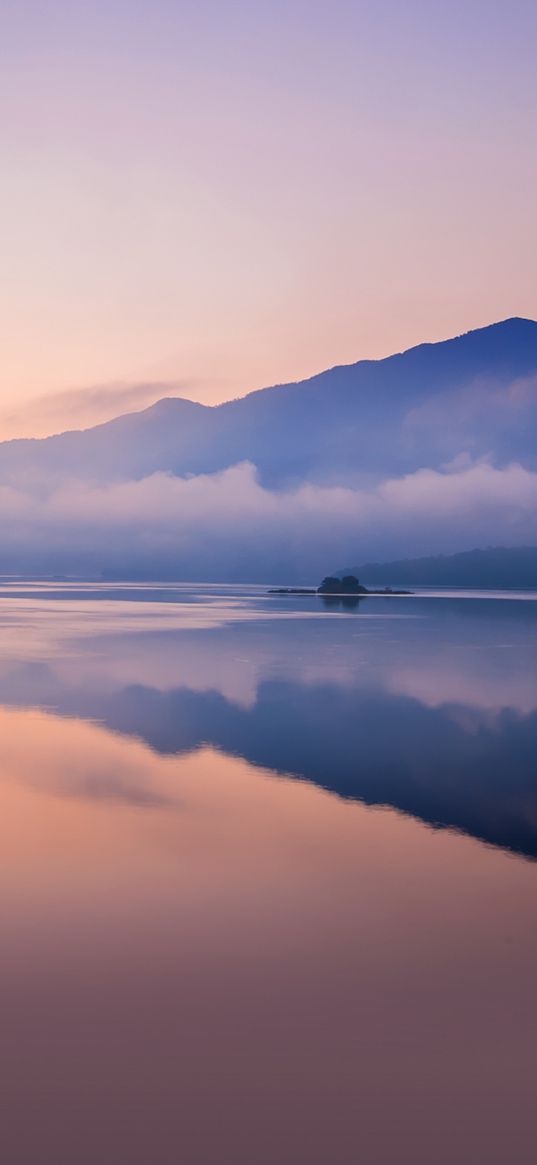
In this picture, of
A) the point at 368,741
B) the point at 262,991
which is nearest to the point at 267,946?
the point at 262,991

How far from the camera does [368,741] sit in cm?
2444

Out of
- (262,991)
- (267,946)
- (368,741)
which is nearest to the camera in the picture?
(262,991)

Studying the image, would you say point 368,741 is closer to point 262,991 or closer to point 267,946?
point 267,946

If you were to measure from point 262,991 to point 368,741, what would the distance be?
15.5 meters

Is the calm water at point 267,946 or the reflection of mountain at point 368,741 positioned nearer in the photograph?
the calm water at point 267,946

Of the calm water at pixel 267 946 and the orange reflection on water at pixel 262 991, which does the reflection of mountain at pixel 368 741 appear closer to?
the calm water at pixel 267 946

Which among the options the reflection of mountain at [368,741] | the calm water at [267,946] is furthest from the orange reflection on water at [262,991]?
the reflection of mountain at [368,741]

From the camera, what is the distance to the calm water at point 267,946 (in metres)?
7.14

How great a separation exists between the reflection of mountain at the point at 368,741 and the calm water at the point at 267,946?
0.40ft

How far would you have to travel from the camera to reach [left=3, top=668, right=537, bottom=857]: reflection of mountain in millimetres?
17422

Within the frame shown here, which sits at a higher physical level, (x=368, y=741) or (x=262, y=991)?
(x=262, y=991)

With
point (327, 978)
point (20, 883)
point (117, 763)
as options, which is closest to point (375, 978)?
point (327, 978)

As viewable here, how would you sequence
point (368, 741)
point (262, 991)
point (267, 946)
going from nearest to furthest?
1. point (262, 991)
2. point (267, 946)
3. point (368, 741)

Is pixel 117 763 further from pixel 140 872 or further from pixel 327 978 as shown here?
pixel 327 978
